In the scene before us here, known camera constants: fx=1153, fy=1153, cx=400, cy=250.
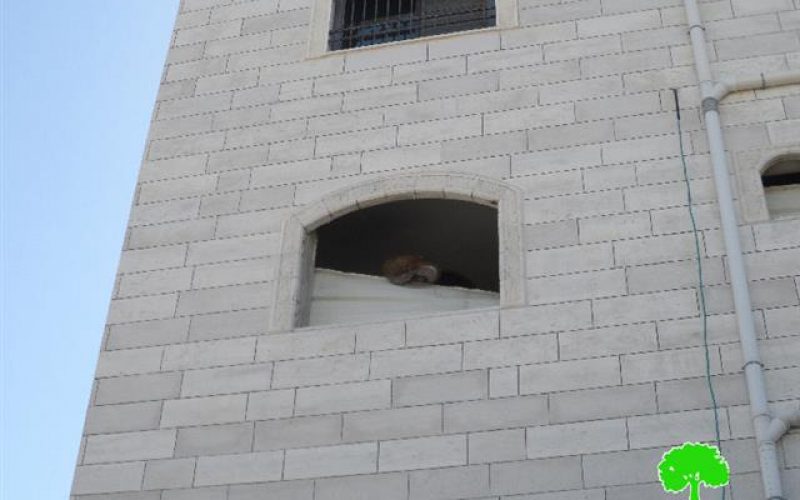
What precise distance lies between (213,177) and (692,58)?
4429mm

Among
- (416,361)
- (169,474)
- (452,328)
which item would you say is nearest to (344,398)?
(416,361)

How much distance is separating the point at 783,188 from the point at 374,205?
3.43 m

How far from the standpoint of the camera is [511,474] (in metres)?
8.02

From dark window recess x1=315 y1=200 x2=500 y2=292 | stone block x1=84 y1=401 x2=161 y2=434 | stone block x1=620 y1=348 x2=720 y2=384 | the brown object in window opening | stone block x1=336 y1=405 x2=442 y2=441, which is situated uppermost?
dark window recess x1=315 y1=200 x2=500 y2=292

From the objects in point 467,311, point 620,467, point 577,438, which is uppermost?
point 467,311

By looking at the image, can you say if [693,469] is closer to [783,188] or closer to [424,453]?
[424,453]

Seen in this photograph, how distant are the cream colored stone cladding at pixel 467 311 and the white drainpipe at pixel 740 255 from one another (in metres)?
0.11

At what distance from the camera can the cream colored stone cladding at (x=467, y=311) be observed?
26.9ft

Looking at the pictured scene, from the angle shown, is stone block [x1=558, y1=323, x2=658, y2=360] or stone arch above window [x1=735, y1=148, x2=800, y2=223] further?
stone arch above window [x1=735, y1=148, x2=800, y2=223]

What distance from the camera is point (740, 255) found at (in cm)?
862

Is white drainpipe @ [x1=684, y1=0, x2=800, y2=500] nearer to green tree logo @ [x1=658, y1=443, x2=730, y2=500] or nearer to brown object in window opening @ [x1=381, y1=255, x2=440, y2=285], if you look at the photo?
green tree logo @ [x1=658, y1=443, x2=730, y2=500]

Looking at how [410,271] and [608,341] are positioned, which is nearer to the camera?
[608,341]

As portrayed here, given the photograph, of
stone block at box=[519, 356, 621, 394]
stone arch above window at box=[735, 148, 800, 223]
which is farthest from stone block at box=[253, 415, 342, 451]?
stone arch above window at box=[735, 148, 800, 223]

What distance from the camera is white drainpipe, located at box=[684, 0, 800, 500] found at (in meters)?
7.66
